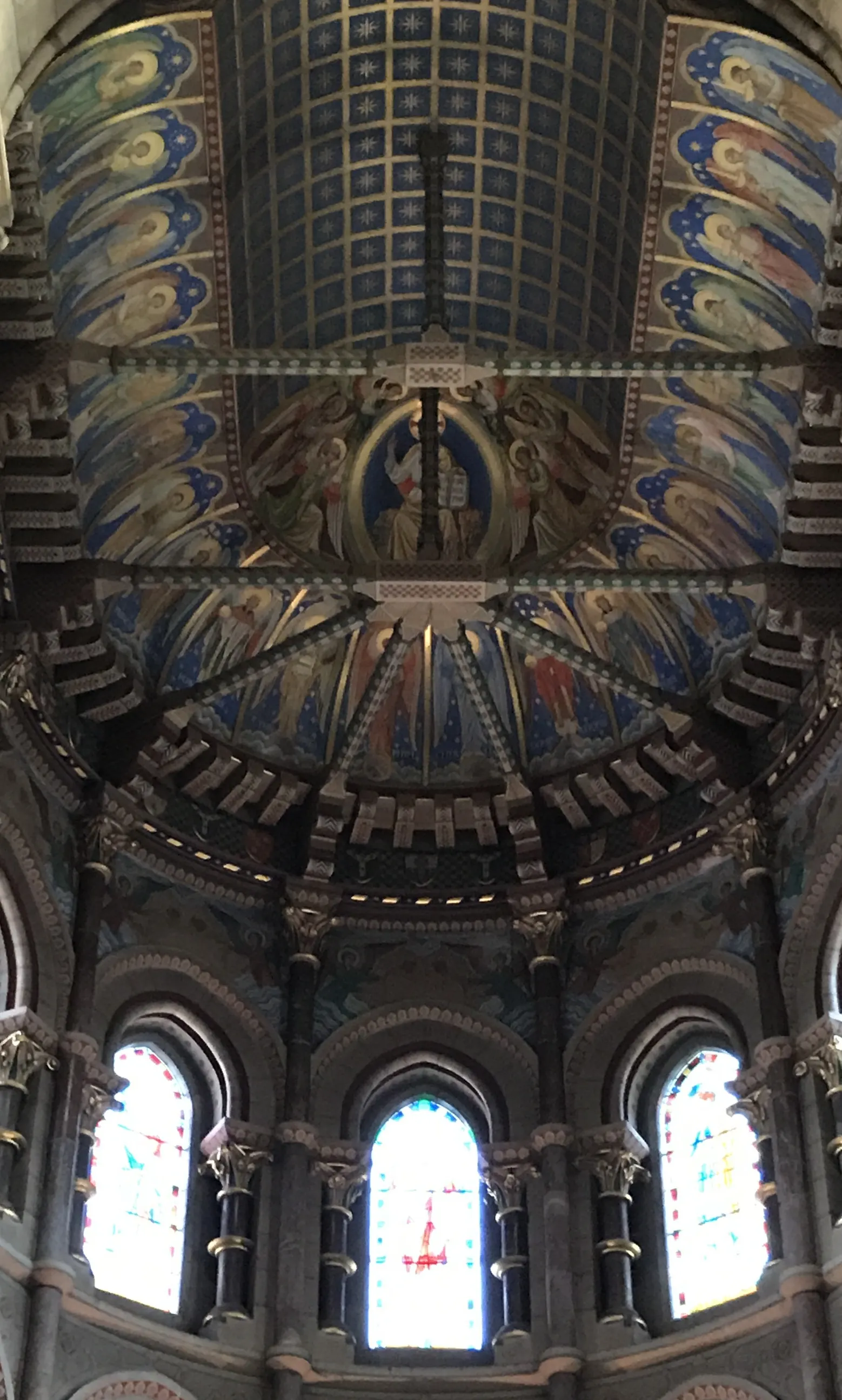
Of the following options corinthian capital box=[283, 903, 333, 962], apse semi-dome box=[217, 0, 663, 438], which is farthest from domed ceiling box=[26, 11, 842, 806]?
corinthian capital box=[283, 903, 333, 962]

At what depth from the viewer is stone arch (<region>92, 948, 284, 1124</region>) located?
22688 millimetres

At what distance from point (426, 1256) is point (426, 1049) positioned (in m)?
2.24

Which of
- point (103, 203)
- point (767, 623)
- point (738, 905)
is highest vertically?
point (103, 203)

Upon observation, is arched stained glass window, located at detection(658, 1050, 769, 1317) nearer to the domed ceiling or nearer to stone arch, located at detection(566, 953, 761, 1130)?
stone arch, located at detection(566, 953, 761, 1130)

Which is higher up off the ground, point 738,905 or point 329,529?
point 329,529

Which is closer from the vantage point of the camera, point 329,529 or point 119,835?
point 119,835

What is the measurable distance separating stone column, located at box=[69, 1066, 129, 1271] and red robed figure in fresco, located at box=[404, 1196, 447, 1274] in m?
3.31

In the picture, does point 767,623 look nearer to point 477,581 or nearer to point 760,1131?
point 477,581

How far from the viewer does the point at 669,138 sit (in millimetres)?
20844

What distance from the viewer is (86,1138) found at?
2127 cm

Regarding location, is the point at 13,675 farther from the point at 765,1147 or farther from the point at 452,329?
the point at 765,1147

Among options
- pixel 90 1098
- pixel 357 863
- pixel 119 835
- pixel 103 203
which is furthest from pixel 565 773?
pixel 103 203

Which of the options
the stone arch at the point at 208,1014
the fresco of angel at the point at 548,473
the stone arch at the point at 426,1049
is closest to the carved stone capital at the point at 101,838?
the stone arch at the point at 208,1014

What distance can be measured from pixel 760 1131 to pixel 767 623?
491cm
